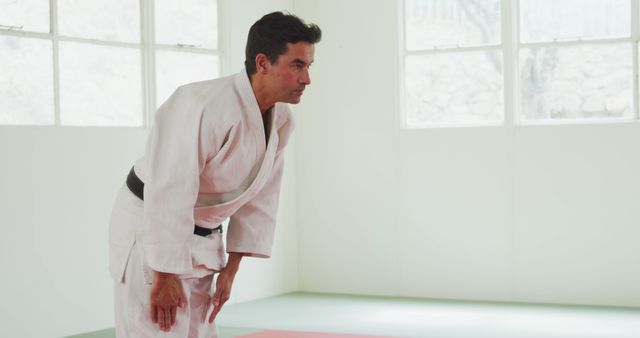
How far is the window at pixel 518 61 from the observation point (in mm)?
6172

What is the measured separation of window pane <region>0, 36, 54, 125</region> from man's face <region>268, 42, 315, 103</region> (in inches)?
126

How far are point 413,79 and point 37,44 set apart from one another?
8.85ft

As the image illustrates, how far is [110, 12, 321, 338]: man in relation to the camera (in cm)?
211

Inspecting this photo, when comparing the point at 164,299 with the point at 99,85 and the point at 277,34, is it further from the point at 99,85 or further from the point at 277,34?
the point at 99,85

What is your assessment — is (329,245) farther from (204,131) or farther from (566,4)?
(204,131)

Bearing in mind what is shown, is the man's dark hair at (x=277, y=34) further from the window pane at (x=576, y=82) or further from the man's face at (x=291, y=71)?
the window pane at (x=576, y=82)

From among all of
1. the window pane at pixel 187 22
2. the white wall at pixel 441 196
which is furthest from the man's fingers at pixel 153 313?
the white wall at pixel 441 196

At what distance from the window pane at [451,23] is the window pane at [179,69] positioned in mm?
1436

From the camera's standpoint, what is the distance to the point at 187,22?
621cm

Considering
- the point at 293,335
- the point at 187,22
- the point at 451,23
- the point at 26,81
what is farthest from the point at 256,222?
the point at 451,23

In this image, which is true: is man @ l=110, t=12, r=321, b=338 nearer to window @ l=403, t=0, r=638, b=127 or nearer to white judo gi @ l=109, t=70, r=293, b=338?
white judo gi @ l=109, t=70, r=293, b=338

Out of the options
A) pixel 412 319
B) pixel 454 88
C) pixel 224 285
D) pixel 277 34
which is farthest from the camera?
pixel 454 88

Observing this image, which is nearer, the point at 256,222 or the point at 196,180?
the point at 196,180

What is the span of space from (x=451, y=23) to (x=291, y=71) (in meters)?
4.57
